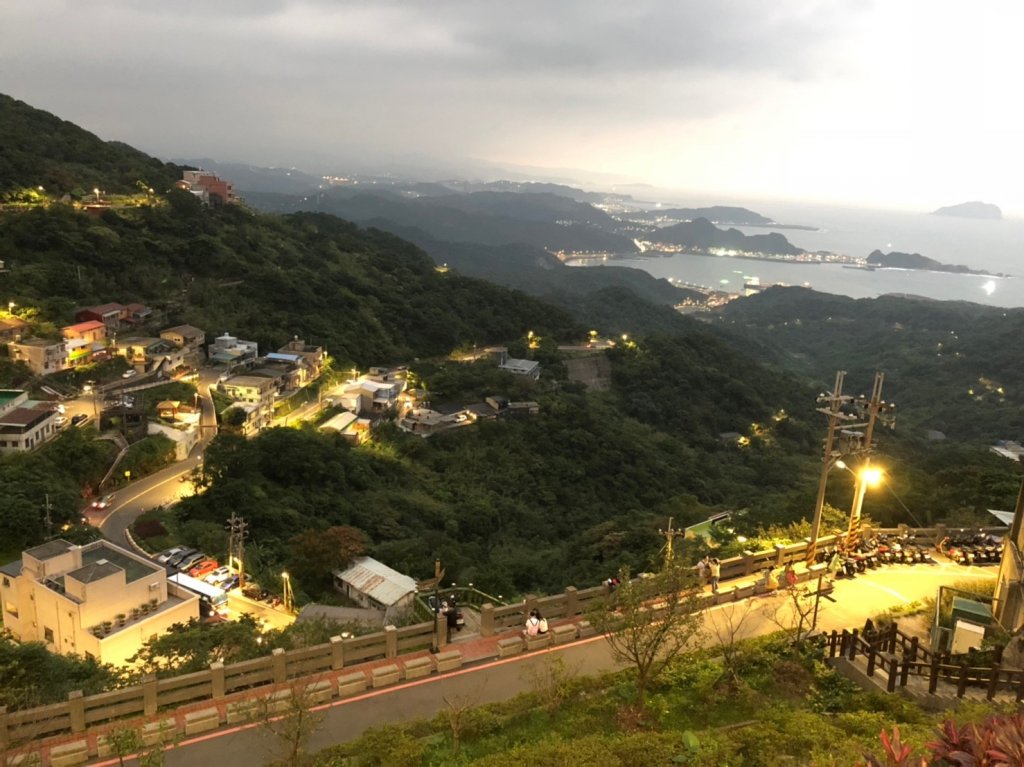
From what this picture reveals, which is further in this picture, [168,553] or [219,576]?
[168,553]

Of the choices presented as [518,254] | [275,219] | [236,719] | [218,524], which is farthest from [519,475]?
[518,254]

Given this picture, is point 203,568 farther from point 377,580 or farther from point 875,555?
point 875,555

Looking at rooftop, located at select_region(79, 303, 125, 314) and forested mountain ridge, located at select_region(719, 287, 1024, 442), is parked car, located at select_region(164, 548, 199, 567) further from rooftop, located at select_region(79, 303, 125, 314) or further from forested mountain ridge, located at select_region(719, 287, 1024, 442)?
forested mountain ridge, located at select_region(719, 287, 1024, 442)

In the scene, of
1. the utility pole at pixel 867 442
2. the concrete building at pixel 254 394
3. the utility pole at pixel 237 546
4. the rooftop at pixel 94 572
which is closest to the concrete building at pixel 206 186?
the concrete building at pixel 254 394

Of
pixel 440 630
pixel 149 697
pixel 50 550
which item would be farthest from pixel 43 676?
pixel 50 550

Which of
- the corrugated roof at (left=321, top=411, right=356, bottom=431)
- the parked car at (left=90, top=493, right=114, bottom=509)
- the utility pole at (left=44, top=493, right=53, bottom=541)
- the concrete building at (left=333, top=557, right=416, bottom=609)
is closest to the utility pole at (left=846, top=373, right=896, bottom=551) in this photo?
the concrete building at (left=333, top=557, right=416, bottom=609)
